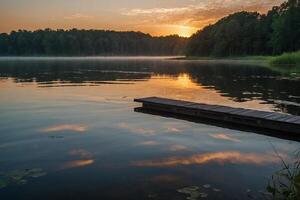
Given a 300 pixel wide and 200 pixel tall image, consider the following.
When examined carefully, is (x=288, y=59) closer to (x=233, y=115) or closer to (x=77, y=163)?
(x=233, y=115)

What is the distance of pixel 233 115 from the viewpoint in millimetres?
17531

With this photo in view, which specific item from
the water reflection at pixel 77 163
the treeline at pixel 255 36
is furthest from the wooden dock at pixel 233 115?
the treeline at pixel 255 36

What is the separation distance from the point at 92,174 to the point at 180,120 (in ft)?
29.6

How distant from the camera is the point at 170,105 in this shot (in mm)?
20531

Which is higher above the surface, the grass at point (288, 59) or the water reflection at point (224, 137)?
the grass at point (288, 59)

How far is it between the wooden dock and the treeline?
10528 cm

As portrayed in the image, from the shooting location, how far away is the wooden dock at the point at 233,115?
1579 centimetres

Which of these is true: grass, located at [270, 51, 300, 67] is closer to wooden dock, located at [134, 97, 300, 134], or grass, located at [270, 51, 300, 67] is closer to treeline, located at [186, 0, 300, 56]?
treeline, located at [186, 0, 300, 56]

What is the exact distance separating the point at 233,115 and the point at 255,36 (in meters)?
130

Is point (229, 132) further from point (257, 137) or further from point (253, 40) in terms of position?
point (253, 40)

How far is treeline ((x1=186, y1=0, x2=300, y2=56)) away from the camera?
386ft

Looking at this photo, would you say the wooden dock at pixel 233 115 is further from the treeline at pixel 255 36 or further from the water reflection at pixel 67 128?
the treeline at pixel 255 36

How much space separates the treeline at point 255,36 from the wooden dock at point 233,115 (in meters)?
105

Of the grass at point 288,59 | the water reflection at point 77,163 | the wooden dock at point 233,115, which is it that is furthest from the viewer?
the grass at point 288,59
